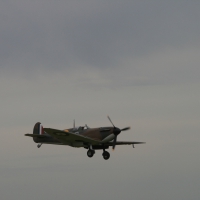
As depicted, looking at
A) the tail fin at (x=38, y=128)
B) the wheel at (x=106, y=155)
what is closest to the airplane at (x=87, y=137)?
the wheel at (x=106, y=155)

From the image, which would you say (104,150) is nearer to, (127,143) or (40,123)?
(127,143)

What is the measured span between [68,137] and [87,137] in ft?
6.06

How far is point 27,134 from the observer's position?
40.9 meters

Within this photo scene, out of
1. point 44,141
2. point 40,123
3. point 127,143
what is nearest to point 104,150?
point 127,143

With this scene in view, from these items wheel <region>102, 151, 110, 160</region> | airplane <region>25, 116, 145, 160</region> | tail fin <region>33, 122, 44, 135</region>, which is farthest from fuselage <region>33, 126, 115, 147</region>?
tail fin <region>33, 122, 44, 135</region>

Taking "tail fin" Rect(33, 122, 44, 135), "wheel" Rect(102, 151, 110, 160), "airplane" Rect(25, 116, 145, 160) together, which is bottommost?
"wheel" Rect(102, 151, 110, 160)

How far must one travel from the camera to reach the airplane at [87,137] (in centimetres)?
3956

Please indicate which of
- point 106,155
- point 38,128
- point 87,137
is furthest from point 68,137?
point 38,128

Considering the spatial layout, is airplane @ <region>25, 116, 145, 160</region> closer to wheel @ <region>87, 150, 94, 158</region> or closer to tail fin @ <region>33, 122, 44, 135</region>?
wheel @ <region>87, 150, 94, 158</region>

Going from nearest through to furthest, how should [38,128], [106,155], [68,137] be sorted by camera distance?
[68,137], [106,155], [38,128]

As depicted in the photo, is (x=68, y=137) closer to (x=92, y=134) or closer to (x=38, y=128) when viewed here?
(x=92, y=134)

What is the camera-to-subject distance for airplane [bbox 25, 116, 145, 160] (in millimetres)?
39562

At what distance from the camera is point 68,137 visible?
40.0m

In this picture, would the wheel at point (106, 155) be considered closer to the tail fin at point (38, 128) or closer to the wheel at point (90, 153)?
the wheel at point (90, 153)
